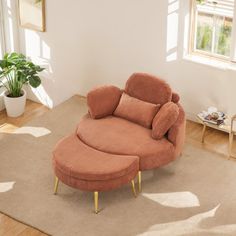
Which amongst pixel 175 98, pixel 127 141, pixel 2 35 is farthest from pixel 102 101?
pixel 2 35

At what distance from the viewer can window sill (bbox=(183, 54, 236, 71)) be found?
23.1 feet

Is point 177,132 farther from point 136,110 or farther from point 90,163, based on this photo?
point 90,163

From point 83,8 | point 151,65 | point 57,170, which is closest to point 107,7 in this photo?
point 83,8

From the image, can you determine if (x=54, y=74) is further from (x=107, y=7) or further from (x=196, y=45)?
(x=196, y=45)

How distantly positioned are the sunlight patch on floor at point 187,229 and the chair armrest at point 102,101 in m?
1.66

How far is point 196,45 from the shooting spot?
7.34 meters

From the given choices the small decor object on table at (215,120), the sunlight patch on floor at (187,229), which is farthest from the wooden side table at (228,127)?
the sunlight patch on floor at (187,229)

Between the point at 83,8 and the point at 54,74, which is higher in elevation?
the point at 83,8

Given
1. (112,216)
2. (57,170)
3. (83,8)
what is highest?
(83,8)

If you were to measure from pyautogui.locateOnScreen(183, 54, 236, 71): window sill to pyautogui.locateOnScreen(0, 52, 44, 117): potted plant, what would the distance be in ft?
6.98

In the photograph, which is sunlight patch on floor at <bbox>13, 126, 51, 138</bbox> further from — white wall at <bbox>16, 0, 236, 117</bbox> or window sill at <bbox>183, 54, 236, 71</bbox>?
window sill at <bbox>183, 54, 236, 71</bbox>

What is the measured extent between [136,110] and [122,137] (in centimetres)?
44

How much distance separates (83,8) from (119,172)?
9.30 ft

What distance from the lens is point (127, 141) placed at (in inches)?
247
